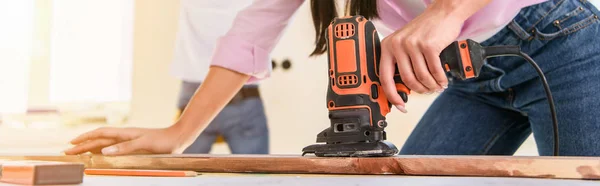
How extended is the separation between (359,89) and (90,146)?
0.58 m

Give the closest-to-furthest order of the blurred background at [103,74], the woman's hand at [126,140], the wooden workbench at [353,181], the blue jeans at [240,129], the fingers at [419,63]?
the wooden workbench at [353,181]
the fingers at [419,63]
the woman's hand at [126,140]
the blue jeans at [240,129]
the blurred background at [103,74]

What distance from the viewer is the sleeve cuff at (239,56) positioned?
4.06ft

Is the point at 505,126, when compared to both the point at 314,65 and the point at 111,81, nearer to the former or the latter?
the point at 314,65

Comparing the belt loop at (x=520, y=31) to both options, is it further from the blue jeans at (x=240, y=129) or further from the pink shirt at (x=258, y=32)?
the blue jeans at (x=240, y=129)

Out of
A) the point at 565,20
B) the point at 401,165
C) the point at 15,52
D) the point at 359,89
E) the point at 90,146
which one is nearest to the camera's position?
the point at 401,165

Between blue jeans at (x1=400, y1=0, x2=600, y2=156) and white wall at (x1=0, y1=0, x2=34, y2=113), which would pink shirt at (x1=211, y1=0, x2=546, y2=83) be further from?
white wall at (x1=0, y1=0, x2=34, y2=113)

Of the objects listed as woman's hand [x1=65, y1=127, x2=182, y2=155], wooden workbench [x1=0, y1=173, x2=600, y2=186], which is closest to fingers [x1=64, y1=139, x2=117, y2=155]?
woman's hand [x1=65, y1=127, x2=182, y2=155]

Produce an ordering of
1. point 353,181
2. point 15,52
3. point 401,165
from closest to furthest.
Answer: point 353,181, point 401,165, point 15,52

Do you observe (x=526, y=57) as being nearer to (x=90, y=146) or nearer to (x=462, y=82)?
(x=462, y=82)

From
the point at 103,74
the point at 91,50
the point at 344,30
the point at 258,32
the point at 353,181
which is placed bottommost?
the point at 353,181

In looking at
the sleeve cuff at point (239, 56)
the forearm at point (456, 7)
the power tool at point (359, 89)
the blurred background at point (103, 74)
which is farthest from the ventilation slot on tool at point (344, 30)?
the blurred background at point (103, 74)

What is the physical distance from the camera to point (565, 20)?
1.06m

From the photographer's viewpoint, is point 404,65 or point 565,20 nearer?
point 404,65

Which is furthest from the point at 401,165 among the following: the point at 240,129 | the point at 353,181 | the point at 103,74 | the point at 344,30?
the point at 103,74
